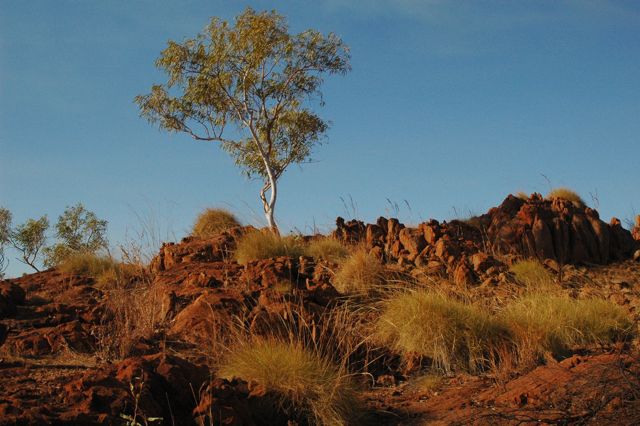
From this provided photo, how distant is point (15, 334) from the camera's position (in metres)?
9.38

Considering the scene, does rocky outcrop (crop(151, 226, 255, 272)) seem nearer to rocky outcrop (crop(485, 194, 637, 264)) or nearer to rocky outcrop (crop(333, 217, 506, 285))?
rocky outcrop (crop(333, 217, 506, 285))

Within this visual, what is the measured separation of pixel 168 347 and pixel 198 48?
18214 mm

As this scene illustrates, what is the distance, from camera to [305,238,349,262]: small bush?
13415mm

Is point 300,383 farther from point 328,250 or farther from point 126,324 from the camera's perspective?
point 328,250

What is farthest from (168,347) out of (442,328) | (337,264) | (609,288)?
(609,288)

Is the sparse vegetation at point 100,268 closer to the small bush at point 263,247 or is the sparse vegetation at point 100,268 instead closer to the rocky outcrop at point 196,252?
the rocky outcrop at point 196,252

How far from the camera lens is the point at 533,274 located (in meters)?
12.6

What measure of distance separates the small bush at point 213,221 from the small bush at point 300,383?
1224 cm

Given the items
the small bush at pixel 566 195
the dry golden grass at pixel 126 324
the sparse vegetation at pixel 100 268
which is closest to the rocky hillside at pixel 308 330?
the dry golden grass at pixel 126 324

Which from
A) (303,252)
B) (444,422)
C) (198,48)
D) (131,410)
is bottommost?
(444,422)

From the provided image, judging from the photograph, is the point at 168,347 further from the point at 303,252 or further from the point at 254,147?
the point at 254,147

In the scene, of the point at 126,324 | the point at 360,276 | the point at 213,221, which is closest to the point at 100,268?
the point at 213,221

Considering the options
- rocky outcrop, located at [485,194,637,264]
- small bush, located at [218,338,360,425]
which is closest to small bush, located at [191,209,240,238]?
rocky outcrop, located at [485,194,637,264]

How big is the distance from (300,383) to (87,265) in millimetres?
9681
